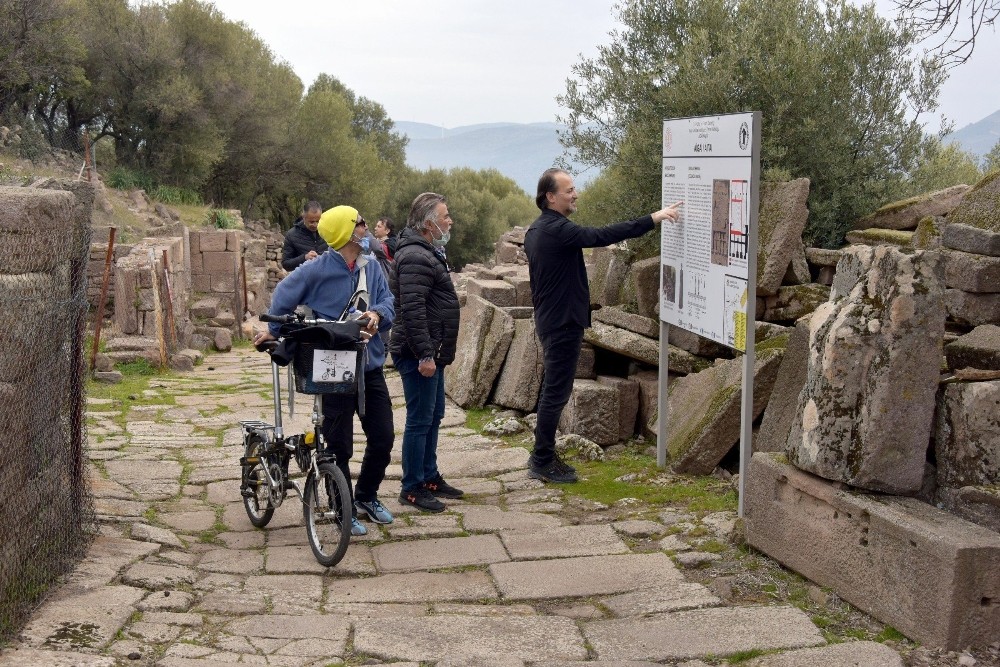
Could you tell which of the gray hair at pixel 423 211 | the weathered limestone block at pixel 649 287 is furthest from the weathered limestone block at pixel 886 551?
the weathered limestone block at pixel 649 287

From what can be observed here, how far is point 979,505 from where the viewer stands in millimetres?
4645

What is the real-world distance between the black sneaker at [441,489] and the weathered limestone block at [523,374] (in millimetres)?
2282

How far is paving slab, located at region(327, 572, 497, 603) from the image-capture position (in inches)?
208

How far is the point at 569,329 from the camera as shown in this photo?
282 inches

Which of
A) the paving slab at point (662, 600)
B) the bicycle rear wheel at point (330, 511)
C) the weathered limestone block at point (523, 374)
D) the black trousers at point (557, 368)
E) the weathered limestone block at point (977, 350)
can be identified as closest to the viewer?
the paving slab at point (662, 600)

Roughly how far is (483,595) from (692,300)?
8.69 feet

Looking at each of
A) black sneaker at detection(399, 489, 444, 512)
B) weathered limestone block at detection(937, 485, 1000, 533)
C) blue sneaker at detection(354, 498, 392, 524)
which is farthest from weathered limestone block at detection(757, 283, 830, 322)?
blue sneaker at detection(354, 498, 392, 524)

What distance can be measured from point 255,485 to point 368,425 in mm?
821

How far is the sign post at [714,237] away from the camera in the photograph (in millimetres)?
6109

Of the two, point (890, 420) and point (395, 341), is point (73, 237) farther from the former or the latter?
point (890, 420)

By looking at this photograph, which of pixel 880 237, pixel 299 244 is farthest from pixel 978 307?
pixel 299 244

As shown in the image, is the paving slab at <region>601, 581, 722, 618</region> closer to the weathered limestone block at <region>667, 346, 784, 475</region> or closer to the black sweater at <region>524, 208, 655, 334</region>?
the weathered limestone block at <region>667, 346, 784, 475</region>

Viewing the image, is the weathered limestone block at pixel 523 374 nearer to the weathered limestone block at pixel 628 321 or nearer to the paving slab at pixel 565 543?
the weathered limestone block at pixel 628 321

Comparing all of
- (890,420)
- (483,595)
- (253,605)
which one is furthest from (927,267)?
(253,605)
